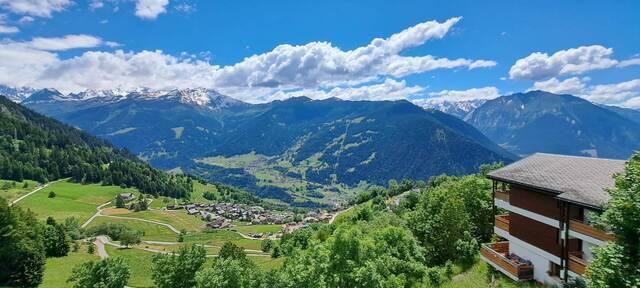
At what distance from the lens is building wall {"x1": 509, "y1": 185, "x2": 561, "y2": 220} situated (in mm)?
31922

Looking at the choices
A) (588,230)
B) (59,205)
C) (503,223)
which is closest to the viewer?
(588,230)

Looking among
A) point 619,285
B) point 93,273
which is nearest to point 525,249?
point 619,285

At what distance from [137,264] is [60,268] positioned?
17.4 meters

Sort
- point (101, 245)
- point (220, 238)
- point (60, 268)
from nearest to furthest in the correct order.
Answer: point (60, 268) < point (101, 245) < point (220, 238)

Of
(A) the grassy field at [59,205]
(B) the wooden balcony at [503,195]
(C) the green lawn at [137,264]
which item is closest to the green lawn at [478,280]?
(B) the wooden balcony at [503,195]

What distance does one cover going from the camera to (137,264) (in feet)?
316

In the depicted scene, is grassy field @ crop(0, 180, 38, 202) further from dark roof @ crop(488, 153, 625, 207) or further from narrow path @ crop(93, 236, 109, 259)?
dark roof @ crop(488, 153, 625, 207)

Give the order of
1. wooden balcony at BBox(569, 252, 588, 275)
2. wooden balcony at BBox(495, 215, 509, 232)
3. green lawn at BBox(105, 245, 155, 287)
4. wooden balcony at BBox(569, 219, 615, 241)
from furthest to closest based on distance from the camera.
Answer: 1. green lawn at BBox(105, 245, 155, 287)
2. wooden balcony at BBox(495, 215, 509, 232)
3. wooden balcony at BBox(569, 252, 588, 275)
4. wooden balcony at BBox(569, 219, 615, 241)

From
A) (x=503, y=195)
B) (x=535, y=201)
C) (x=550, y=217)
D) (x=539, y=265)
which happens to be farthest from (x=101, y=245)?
(x=550, y=217)

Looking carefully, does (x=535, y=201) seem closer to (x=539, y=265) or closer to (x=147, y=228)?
(x=539, y=265)

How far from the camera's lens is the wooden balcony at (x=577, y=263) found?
28269 mm

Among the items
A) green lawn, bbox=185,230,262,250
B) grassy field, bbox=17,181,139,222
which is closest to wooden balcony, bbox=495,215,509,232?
green lawn, bbox=185,230,262,250

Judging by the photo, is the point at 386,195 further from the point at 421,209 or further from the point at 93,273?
the point at 93,273

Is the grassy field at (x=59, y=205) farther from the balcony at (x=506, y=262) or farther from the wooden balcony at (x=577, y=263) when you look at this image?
the wooden balcony at (x=577, y=263)
